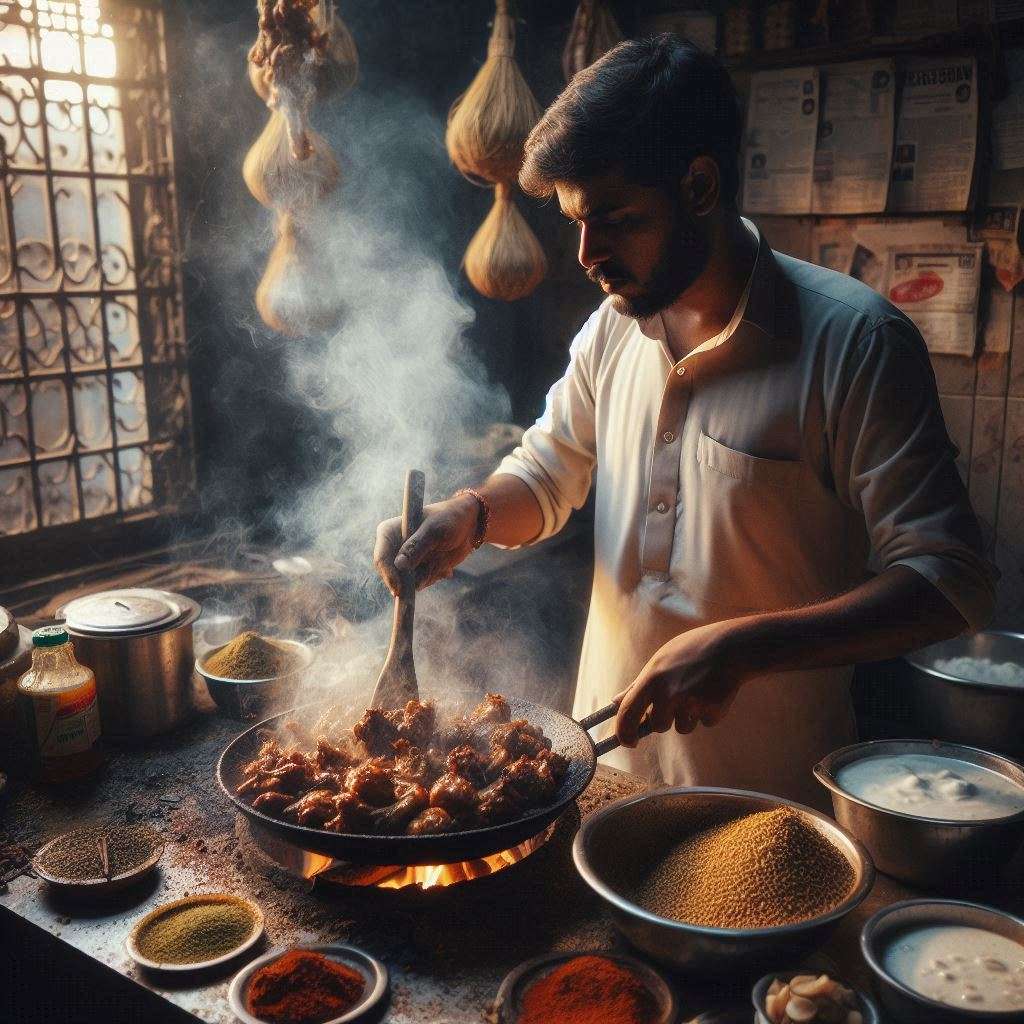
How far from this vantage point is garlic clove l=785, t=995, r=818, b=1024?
144 centimetres

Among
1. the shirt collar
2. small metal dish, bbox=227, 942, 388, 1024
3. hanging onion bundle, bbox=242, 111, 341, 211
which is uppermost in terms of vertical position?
hanging onion bundle, bbox=242, 111, 341, 211

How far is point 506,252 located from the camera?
446 cm

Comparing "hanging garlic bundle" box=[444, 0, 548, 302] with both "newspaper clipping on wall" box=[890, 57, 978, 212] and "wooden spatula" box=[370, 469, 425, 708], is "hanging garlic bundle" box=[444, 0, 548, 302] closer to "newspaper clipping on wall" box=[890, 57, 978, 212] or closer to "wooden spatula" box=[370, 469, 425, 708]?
"newspaper clipping on wall" box=[890, 57, 978, 212]

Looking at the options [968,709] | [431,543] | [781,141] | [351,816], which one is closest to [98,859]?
[351,816]

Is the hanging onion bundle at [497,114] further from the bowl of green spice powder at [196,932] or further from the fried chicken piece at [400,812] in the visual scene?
the bowl of green spice powder at [196,932]

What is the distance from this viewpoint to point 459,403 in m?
5.30

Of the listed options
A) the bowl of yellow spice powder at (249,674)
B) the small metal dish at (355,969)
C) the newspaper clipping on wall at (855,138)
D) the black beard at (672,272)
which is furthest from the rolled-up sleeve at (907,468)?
the newspaper clipping on wall at (855,138)

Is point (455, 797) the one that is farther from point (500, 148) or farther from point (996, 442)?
point (996, 442)

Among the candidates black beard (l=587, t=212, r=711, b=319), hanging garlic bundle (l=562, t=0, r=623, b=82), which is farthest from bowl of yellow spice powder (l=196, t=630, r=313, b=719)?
hanging garlic bundle (l=562, t=0, r=623, b=82)

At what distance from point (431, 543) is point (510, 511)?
41 cm

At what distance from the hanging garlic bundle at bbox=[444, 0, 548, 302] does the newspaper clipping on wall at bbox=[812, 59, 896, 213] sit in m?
1.46

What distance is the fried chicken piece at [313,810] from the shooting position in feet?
6.63

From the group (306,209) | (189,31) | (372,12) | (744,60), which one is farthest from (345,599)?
(744,60)

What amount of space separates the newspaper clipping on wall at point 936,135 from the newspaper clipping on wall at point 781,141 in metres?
0.42
